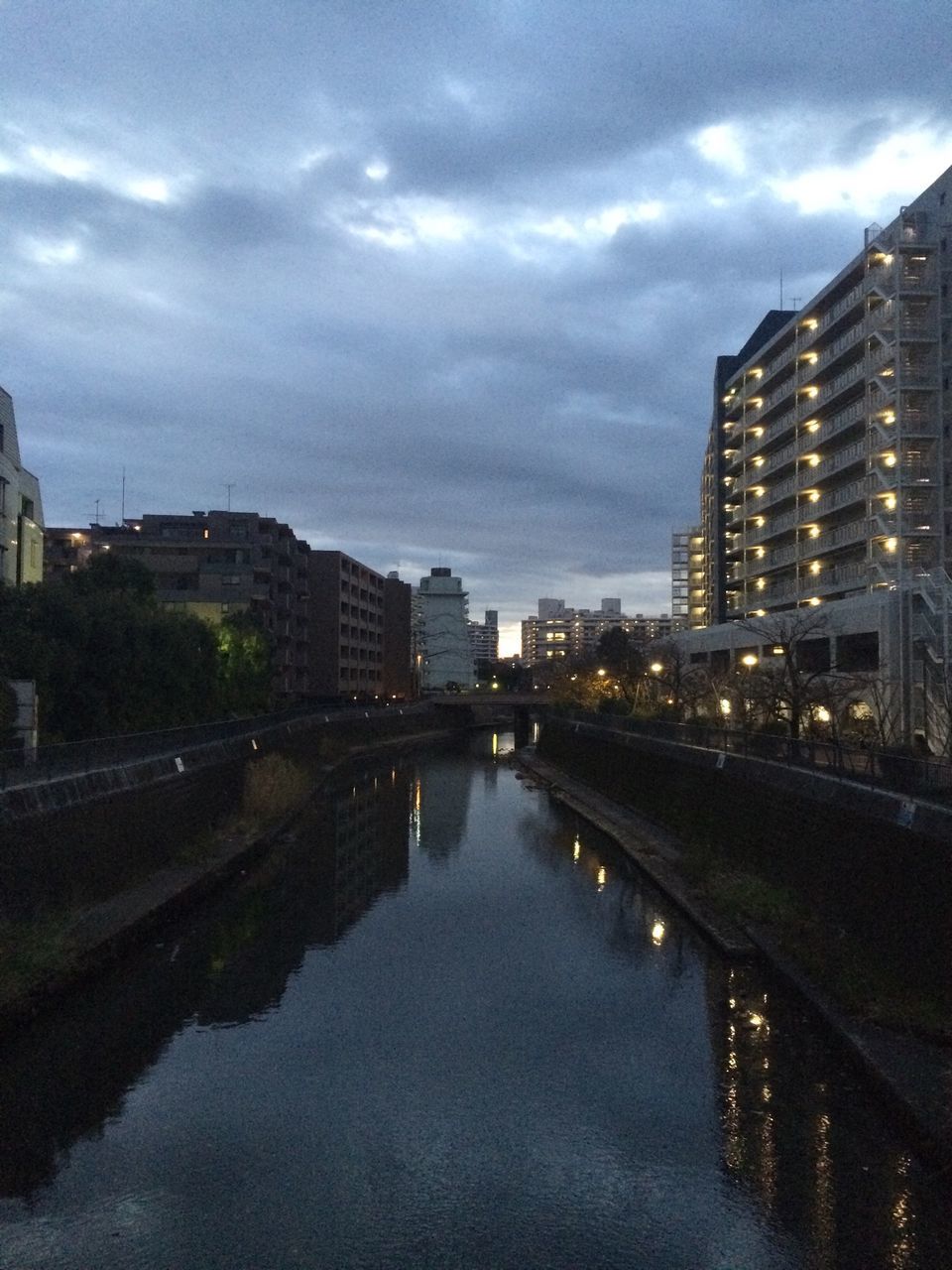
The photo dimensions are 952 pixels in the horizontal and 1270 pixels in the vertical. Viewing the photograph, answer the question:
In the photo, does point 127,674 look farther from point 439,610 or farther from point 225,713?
point 439,610

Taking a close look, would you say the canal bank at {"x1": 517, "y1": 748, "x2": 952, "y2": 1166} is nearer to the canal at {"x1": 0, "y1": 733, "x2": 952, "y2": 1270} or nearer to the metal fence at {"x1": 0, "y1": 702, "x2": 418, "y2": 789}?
the canal at {"x1": 0, "y1": 733, "x2": 952, "y2": 1270}

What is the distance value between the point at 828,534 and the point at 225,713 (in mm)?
30054

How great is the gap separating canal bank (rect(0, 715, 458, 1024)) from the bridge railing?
40.9 ft

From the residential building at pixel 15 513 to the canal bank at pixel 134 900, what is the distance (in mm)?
12623

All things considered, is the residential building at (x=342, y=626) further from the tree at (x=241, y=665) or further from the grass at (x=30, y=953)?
the grass at (x=30, y=953)

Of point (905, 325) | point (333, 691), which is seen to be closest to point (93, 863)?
point (905, 325)

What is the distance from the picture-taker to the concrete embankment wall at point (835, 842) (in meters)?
14.1

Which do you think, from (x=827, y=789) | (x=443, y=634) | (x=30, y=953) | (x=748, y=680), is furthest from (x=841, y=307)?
(x=443, y=634)

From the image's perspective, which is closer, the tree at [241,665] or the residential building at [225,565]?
the tree at [241,665]

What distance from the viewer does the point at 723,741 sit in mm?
29281

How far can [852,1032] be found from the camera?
1363 cm

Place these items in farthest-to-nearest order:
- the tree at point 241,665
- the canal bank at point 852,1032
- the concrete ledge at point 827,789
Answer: the tree at point 241,665 < the concrete ledge at point 827,789 < the canal bank at point 852,1032

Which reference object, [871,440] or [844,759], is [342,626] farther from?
[844,759]

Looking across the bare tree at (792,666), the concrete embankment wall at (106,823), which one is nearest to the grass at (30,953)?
the concrete embankment wall at (106,823)
